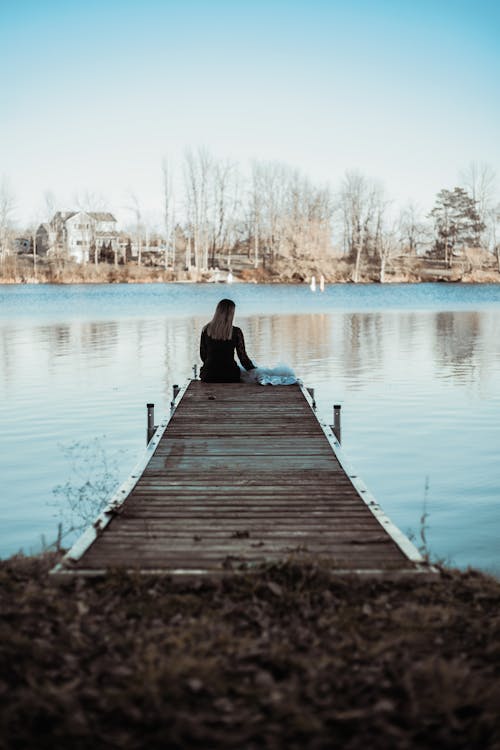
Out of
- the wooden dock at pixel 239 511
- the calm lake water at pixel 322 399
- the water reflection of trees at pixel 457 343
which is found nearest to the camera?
the wooden dock at pixel 239 511

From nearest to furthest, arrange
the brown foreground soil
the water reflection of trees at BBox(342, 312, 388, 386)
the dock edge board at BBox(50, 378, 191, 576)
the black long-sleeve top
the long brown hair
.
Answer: the brown foreground soil → the dock edge board at BBox(50, 378, 191, 576) → the long brown hair → the black long-sleeve top → the water reflection of trees at BBox(342, 312, 388, 386)

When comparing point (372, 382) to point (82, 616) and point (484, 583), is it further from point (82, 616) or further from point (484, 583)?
point (82, 616)

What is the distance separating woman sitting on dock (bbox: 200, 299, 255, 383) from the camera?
37.9 feet

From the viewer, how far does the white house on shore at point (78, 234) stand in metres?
89.1

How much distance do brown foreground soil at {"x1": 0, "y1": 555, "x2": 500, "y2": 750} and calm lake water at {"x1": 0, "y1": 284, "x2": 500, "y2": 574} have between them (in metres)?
2.72

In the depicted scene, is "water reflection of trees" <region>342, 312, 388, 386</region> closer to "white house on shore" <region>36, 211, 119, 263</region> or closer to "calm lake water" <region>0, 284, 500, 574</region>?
"calm lake water" <region>0, 284, 500, 574</region>

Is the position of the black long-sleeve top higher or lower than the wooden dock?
higher

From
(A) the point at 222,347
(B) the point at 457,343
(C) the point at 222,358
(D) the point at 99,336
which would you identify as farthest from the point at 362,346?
(A) the point at 222,347

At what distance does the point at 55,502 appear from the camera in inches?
341

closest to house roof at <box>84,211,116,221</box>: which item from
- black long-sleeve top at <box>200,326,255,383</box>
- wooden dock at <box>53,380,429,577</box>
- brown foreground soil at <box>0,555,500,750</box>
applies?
black long-sleeve top at <box>200,326,255,383</box>

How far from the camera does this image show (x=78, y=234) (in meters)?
98.4

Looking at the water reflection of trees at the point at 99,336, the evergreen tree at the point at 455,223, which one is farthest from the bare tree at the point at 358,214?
the water reflection of trees at the point at 99,336

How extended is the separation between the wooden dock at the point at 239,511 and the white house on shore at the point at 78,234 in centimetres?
7992

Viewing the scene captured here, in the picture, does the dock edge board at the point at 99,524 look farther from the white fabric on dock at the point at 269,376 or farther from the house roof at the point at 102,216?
the house roof at the point at 102,216
